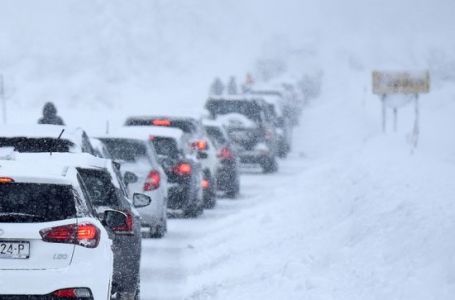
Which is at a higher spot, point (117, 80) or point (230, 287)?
→ point (230, 287)

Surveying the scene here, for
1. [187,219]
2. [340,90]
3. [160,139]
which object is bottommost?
[340,90]

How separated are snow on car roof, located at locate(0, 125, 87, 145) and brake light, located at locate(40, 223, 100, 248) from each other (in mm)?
4141

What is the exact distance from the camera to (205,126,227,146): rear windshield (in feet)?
88.3

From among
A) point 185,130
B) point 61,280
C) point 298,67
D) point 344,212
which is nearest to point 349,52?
point 298,67

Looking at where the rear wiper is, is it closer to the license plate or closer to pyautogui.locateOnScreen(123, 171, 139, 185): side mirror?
the license plate

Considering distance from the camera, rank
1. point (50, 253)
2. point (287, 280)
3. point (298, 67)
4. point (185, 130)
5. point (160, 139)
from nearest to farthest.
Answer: point (50, 253) < point (287, 280) < point (160, 139) < point (185, 130) < point (298, 67)

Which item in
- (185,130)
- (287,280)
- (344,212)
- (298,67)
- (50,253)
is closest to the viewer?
(50,253)

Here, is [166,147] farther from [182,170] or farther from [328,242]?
[328,242]

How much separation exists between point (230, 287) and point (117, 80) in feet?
256

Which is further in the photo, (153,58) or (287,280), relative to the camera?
(153,58)

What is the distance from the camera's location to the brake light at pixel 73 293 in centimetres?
785

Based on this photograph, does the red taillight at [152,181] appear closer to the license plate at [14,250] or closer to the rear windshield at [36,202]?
the rear windshield at [36,202]

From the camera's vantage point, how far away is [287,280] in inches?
461

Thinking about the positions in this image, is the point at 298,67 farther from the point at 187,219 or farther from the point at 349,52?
the point at 187,219
